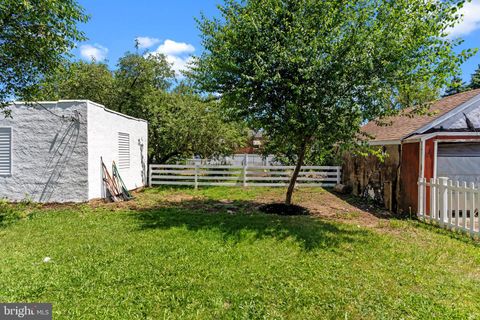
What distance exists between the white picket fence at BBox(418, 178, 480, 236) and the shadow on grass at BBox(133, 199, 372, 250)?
6.46 feet

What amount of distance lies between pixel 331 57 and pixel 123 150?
8.61 metres

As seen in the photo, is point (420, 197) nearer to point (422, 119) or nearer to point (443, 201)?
point (443, 201)

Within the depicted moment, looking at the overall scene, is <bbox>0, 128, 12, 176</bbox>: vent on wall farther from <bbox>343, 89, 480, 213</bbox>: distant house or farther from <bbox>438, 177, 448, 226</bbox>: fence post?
<bbox>438, 177, 448, 226</bbox>: fence post

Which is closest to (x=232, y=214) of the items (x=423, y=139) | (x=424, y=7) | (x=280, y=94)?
(x=280, y=94)

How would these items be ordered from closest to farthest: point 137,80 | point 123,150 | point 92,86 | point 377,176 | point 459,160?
1. point 459,160
2. point 377,176
3. point 123,150
4. point 92,86
5. point 137,80

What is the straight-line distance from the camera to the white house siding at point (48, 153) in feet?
30.9

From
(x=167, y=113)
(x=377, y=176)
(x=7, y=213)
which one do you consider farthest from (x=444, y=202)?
(x=167, y=113)

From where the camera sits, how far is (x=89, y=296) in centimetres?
359

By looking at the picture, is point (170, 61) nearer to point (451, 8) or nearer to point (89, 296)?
point (451, 8)

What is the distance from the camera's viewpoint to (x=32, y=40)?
679cm

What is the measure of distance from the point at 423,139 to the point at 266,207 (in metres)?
4.35

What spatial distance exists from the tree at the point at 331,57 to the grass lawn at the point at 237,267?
2.59 metres

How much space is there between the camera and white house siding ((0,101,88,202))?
9.41 metres

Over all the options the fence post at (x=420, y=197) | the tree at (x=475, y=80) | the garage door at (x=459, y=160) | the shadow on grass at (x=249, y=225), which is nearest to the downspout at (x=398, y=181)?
the garage door at (x=459, y=160)
